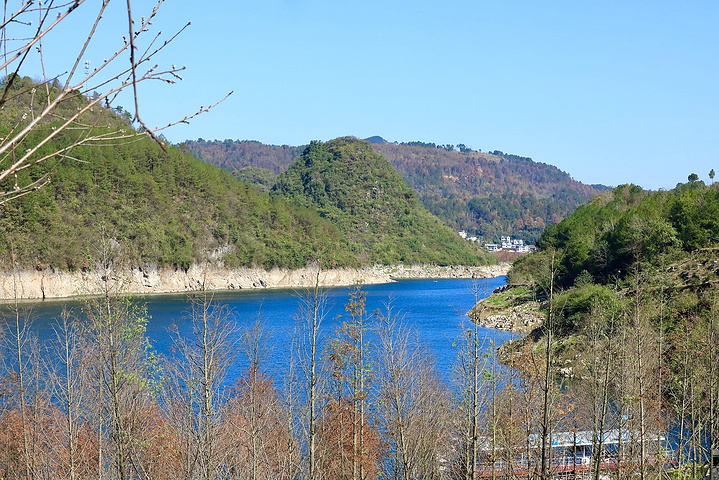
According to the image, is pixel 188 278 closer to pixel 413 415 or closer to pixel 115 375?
pixel 413 415

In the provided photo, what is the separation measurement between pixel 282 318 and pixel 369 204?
3412 inches

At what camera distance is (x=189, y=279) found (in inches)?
2987

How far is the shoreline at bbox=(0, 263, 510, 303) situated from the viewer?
58031 mm

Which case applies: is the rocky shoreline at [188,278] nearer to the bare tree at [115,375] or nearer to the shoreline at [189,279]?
the shoreline at [189,279]

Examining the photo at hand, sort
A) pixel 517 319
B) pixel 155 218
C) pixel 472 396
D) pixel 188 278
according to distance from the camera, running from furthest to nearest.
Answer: pixel 155 218
pixel 188 278
pixel 517 319
pixel 472 396

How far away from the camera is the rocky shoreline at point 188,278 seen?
5806cm

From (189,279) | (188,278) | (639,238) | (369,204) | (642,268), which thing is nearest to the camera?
(642,268)

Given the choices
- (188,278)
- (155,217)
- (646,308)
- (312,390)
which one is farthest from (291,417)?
(155,217)

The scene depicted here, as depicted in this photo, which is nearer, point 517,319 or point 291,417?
point 291,417

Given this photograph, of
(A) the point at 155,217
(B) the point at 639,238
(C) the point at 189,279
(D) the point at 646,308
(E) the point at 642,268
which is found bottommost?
(C) the point at 189,279

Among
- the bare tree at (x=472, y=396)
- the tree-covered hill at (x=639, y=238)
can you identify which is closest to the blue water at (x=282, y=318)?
the bare tree at (x=472, y=396)

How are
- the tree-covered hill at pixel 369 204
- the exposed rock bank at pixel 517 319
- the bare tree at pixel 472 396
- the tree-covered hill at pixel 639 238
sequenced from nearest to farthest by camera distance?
the bare tree at pixel 472 396
the tree-covered hill at pixel 639 238
the exposed rock bank at pixel 517 319
the tree-covered hill at pixel 369 204

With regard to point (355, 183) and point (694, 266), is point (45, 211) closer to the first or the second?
→ point (694, 266)

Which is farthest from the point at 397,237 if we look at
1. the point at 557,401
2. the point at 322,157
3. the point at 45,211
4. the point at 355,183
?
the point at 557,401
